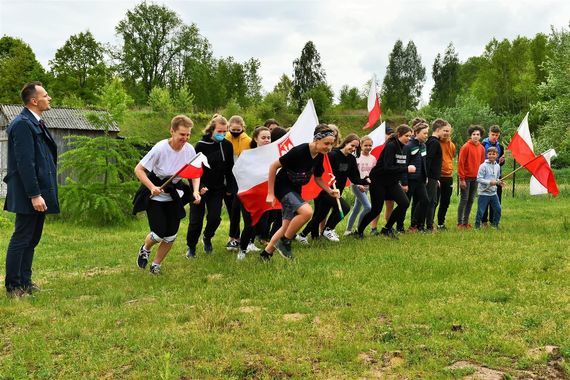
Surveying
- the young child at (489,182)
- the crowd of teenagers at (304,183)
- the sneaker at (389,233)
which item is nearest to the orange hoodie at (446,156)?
the crowd of teenagers at (304,183)

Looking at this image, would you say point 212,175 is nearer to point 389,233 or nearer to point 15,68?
point 389,233

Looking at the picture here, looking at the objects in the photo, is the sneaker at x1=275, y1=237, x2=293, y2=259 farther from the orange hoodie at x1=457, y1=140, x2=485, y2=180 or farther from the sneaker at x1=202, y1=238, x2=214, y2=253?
the orange hoodie at x1=457, y1=140, x2=485, y2=180

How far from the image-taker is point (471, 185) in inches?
442

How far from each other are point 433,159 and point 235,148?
377cm

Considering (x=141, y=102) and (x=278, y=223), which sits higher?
(x=141, y=102)

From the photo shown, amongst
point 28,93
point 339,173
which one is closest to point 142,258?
point 28,93

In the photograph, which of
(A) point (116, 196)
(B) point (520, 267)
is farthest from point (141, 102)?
(B) point (520, 267)

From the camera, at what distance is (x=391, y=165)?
9484 millimetres

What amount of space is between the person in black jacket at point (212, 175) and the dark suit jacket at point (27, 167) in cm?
243

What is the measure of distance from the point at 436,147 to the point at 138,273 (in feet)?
19.3

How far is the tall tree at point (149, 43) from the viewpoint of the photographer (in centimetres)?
6662

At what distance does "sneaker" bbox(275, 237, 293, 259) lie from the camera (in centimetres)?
767

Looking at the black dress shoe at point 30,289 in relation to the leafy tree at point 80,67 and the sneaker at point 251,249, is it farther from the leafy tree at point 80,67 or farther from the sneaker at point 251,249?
the leafy tree at point 80,67

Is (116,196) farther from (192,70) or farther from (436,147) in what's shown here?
(192,70)
